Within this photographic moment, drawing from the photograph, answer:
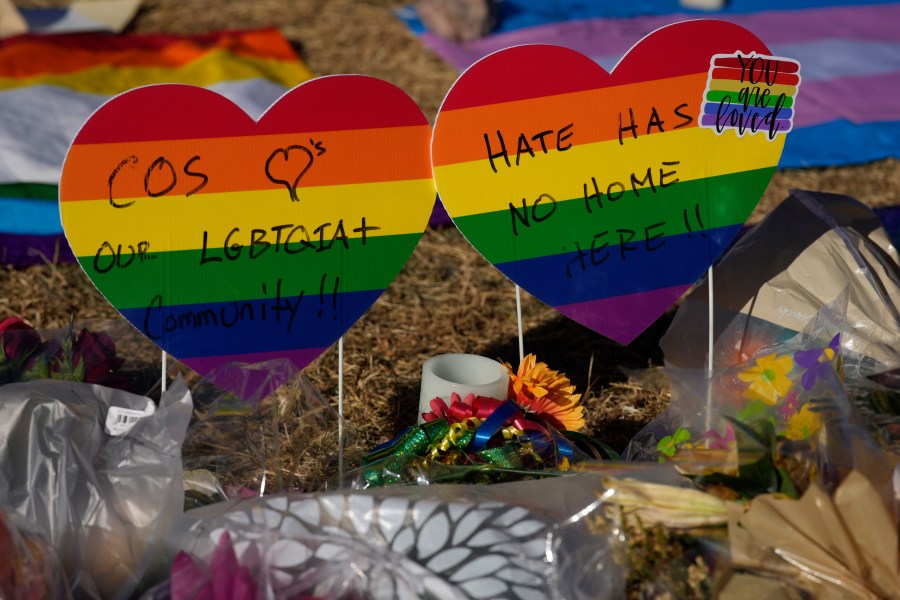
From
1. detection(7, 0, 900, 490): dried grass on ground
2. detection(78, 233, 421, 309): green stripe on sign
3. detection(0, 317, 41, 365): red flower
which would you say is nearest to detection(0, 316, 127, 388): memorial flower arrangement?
detection(0, 317, 41, 365): red flower

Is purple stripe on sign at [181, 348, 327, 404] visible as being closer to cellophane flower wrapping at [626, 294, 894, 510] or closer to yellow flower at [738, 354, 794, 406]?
cellophane flower wrapping at [626, 294, 894, 510]

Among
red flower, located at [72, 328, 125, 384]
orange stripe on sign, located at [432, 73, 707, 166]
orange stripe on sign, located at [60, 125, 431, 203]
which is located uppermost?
orange stripe on sign, located at [432, 73, 707, 166]

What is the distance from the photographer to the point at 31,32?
331cm

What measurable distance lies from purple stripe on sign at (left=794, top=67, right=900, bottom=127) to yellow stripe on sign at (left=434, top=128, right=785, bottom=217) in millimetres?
1605

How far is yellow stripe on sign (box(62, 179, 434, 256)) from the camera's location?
3.92 ft

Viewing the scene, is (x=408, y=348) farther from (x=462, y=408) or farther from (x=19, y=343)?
(x=19, y=343)

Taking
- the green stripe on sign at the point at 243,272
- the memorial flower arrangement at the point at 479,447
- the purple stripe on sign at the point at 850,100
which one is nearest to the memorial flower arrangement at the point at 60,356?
the green stripe on sign at the point at 243,272

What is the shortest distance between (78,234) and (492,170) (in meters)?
0.51

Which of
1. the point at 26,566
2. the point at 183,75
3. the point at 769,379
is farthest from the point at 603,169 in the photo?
the point at 183,75

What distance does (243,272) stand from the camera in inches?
49.6

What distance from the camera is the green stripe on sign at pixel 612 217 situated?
133 cm

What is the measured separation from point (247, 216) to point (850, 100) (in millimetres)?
2337

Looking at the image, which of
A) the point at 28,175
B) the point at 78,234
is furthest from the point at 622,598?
the point at 28,175

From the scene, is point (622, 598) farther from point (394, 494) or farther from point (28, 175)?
point (28, 175)
